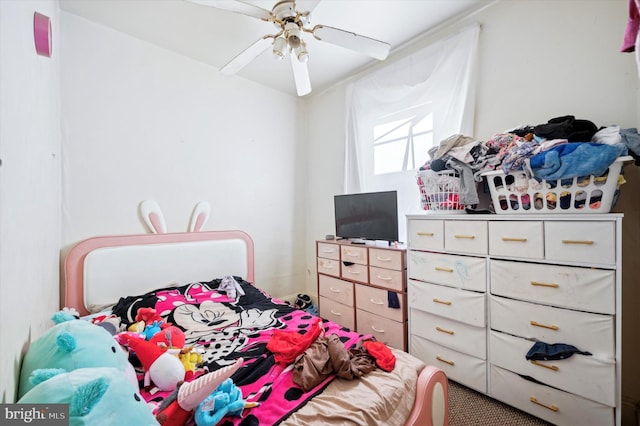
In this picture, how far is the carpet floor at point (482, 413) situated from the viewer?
5.07 ft

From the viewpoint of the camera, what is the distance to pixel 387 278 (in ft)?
7.35

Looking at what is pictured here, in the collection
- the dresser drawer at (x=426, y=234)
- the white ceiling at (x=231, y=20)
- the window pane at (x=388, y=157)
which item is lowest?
the dresser drawer at (x=426, y=234)

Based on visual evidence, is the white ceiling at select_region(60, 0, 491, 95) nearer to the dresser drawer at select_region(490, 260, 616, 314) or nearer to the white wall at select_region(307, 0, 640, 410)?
the white wall at select_region(307, 0, 640, 410)

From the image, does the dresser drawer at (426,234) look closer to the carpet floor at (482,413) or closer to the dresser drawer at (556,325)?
the dresser drawer at (556,325)

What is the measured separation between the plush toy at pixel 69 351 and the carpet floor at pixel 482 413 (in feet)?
5.94

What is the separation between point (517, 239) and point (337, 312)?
5.62 feet

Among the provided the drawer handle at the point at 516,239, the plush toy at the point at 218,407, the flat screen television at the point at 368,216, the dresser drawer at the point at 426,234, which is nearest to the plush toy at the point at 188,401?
the plush toy at the point at 218,407

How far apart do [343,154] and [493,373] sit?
242cm

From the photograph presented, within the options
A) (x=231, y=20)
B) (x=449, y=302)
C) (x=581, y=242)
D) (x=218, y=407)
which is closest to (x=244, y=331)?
(x=218, y=407)

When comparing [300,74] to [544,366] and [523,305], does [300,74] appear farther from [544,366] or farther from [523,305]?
[544,366]

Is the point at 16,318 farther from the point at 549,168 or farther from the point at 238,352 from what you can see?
the point at 549,168

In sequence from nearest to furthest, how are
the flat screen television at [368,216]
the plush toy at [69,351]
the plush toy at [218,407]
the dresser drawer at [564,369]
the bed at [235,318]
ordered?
1. the plush toy at [69,351]
2. the plush toy at [218,407]
3. the bed at [235,318]
4. the dresser drawer at [564,369]
5. the flat screen television at [368,216]

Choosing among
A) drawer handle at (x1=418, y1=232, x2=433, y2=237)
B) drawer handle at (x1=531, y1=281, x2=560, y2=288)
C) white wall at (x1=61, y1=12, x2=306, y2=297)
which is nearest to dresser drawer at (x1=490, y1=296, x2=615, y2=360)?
drawer handle at (x1=531, y1=281, x2=560, y2=288)

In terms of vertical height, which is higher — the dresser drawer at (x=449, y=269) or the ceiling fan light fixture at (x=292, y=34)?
the ceiling fan light fixture at (x=292, y=34)
